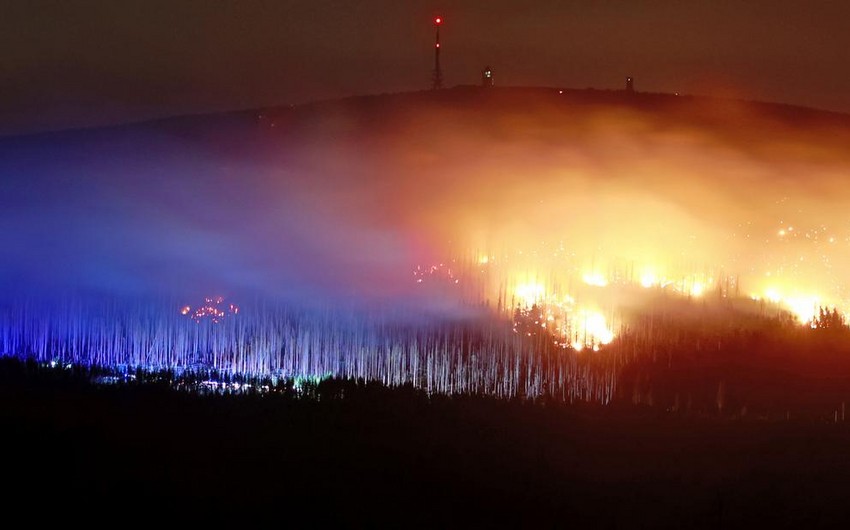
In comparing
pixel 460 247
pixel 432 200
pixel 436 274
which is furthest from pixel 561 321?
pixel 432 200

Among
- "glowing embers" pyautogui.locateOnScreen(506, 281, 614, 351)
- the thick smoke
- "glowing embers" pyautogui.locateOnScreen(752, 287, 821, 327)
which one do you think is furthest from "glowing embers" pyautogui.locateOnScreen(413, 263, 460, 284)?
"glowing embers" pyautogui.locateOnScreen(752, 287, 821, 327)

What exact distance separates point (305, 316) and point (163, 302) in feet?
10.3

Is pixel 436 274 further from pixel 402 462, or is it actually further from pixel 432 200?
pixel 402 462

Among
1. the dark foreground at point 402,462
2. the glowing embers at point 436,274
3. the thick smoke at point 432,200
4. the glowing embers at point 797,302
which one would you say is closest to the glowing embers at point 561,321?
the thick smoke at point 432,200

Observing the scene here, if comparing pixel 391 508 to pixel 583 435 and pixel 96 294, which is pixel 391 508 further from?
pixel 96 294

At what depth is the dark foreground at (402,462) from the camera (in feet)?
23.4

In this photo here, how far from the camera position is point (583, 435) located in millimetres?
9703

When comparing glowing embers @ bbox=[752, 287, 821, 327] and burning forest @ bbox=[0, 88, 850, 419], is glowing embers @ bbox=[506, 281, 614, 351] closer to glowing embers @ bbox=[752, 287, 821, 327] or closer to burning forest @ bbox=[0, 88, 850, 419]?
burning forest @ bbox=[0, 88, 850, 419]

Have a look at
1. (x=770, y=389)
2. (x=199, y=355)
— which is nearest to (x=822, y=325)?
(x=770, y=389)

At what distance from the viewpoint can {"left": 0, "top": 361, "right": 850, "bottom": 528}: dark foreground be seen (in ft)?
23.4

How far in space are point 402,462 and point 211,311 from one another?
33.8 feet

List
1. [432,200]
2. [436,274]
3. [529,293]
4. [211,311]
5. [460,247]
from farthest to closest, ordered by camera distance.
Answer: [432,200], [460,247], [436,274], [529,293], [211,311]

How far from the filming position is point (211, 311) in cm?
1780

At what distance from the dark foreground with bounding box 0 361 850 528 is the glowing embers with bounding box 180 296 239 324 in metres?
6.19
